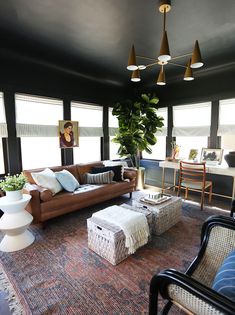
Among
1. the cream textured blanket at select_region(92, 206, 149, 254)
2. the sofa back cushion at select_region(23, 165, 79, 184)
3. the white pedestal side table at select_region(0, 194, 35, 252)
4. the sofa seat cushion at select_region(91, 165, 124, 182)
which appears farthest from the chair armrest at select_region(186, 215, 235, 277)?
the sofa back cushion at select_region(23, 165, 79, 184)

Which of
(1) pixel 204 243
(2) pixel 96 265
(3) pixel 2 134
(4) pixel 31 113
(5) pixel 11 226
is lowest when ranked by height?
(2) pixel 96 265

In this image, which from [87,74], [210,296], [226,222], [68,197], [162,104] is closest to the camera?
[210,296]

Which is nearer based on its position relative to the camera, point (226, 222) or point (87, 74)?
point (226, 222)

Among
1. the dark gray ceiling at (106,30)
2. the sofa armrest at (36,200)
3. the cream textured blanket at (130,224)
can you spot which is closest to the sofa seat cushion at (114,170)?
the sofa armrest at (36,200)

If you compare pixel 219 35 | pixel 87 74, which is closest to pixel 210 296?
pixel 219 35

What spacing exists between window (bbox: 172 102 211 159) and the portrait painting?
237 centimetres

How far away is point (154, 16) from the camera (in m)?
2.10

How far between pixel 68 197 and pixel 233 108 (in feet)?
11.7

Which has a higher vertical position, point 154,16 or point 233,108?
point 154,16

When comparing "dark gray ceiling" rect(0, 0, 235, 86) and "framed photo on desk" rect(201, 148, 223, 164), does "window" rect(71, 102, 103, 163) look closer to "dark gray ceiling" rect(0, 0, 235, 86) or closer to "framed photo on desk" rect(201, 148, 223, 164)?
"dark gray ceiling" rect(0, 0, 235, 86)

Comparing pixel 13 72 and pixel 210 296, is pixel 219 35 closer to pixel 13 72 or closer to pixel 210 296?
pixel 210 296

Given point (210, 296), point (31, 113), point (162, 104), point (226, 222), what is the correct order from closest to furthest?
point (210, 296)
point (226, 222)
point (31, 113)
point (162, 104)

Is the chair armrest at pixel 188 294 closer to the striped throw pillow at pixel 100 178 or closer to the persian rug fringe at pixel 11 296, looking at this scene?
the persian rug fringe at pixel 11 296

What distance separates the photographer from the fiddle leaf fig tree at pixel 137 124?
4371mm
